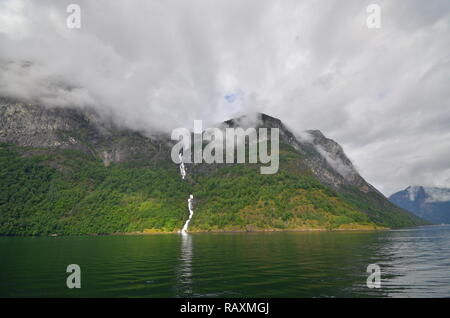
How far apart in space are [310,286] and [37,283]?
33739 mm

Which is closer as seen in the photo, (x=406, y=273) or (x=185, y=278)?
(x=185, y=278)

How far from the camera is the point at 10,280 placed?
39406 mm
